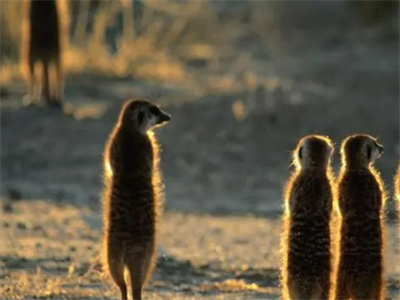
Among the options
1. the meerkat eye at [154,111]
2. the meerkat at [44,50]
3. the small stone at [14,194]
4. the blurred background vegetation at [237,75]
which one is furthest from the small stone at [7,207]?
the meerkat at [44,50]

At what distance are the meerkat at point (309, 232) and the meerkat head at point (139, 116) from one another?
4.08 feet

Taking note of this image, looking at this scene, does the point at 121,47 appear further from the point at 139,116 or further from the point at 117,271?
the point at 117,271

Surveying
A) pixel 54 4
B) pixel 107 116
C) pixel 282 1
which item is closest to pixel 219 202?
pixel 107 116

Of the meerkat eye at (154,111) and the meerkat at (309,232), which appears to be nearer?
the meerkat at (309,232)

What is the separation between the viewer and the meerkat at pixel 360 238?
9539mm

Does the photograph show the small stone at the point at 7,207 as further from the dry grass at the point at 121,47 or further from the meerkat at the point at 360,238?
the dry grass at the point at 121,47

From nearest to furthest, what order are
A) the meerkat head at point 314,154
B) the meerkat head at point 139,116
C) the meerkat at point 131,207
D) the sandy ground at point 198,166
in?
the meerkat head at point 314,154
the meerkat at point 131,207
the meerkat head at point 139,116
the sandy ground at point 198,166

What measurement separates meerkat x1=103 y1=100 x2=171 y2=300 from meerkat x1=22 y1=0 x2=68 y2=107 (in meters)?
10.4

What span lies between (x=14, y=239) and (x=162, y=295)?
2.60 m

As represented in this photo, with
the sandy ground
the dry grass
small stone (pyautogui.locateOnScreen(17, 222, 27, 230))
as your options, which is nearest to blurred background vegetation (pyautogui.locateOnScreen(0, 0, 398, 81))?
the dry grass

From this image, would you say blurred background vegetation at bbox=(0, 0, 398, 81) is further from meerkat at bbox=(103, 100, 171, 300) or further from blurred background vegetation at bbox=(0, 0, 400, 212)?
meerkat at bbox=(103, 100, 171, 300)

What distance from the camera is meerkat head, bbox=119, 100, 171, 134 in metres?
10.5

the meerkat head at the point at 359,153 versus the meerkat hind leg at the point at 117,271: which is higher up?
the meerkat head at the point at 359,153

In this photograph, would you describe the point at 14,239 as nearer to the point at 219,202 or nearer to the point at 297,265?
the point at 219,202
